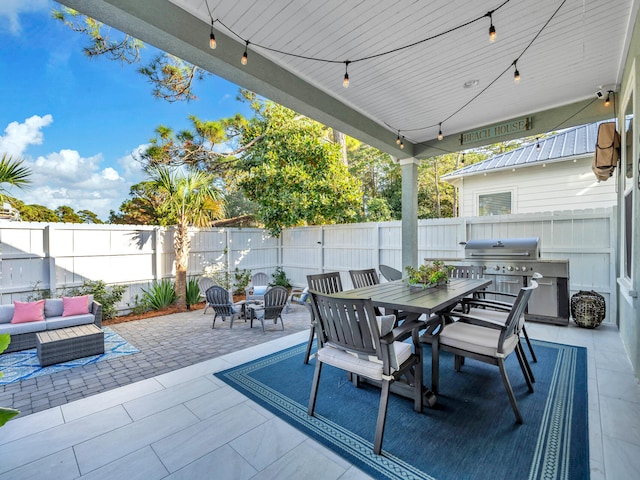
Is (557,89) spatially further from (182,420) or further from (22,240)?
(22,240)

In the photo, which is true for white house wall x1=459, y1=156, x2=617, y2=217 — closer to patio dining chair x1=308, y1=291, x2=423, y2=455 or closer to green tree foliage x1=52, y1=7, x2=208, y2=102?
patio dining chair x1=308, y1=291, x2=423, y2=455

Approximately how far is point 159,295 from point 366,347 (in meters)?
5.72

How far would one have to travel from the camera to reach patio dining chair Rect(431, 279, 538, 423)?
2.30 meters

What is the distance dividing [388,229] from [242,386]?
475 cm

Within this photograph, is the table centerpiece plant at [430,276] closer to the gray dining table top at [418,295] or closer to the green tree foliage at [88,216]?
the gray dining table top at [418,295]

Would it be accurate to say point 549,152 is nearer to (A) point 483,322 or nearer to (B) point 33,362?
(A) point 483,322

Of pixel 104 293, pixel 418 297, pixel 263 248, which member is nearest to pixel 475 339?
pixel 418 297

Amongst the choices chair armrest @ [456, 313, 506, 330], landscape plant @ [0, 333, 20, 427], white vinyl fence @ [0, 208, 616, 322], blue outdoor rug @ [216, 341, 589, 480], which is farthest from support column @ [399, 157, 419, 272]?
landscape plant @ [0, 333, 20, 427]

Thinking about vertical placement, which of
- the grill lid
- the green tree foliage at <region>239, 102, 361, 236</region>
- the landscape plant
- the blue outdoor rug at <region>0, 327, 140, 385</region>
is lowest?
the blue outdoor rug at <region>0, 327, 140, 385</region>

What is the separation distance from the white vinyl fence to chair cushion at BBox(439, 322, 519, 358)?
3305 mm

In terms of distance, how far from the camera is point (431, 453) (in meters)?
1.93

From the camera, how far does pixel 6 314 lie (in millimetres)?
4160

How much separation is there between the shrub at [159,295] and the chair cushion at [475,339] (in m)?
5.81

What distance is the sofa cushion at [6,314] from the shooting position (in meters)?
4.13
